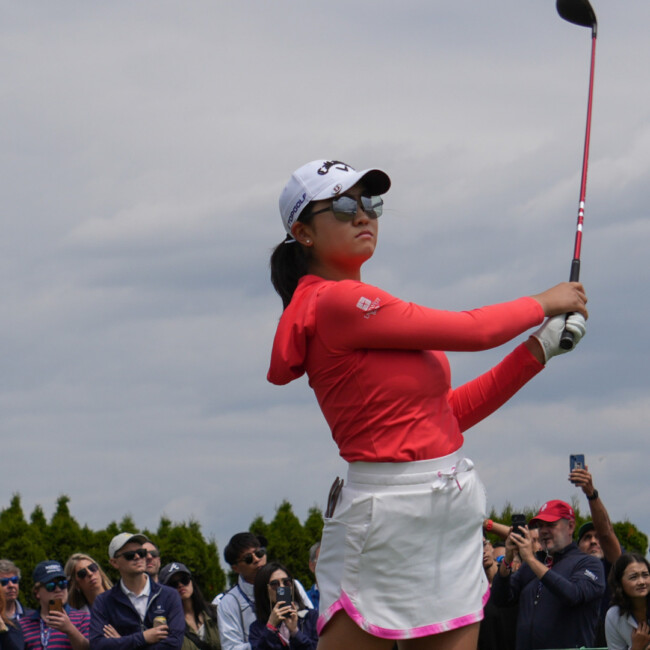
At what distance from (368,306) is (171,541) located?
11787 mm

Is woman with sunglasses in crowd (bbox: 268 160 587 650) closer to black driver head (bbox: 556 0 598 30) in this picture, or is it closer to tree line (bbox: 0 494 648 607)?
black driver head (bbox: 556 0 598 30)

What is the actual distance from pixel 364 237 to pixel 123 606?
5.66 metres

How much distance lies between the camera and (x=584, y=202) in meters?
4.18

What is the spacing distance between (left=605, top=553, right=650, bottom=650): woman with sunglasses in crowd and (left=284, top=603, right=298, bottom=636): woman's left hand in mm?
2287

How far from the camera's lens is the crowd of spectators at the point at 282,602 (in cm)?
809

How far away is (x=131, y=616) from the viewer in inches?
334

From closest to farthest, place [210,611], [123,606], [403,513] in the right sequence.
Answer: [403,513]
[123,606]
[210,611]

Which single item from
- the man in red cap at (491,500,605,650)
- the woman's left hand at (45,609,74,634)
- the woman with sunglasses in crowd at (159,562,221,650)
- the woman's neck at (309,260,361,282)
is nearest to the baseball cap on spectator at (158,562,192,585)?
the woman with sunglasses in crowd at (159,562,221,650)

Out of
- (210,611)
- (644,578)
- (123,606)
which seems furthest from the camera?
(210,611)

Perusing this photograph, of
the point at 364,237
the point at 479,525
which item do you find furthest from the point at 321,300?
the point at 479,525

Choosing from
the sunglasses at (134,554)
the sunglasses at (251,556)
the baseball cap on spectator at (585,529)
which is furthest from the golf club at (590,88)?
the baseball cap on spectator at (585,529)

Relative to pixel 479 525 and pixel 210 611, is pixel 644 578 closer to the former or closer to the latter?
pixel 210 611

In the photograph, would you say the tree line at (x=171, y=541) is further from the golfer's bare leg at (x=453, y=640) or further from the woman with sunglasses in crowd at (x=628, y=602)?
the golfer's bare leg at (x=453, y=640)

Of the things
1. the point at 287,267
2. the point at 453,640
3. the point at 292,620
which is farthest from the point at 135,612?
the point at 453,640
